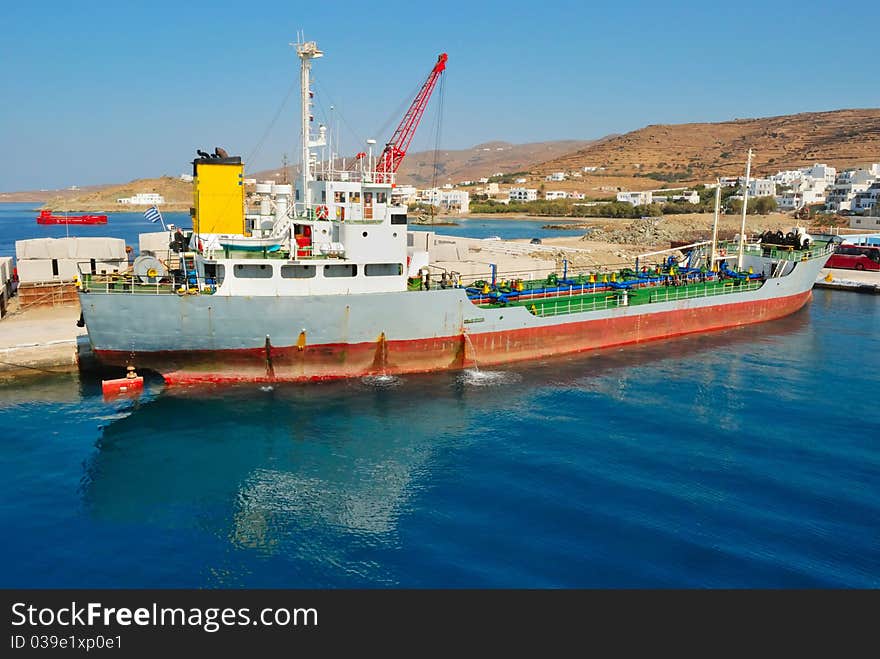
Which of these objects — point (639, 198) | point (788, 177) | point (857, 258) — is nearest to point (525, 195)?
point (639, 198)

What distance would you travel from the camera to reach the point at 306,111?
24.4 meters

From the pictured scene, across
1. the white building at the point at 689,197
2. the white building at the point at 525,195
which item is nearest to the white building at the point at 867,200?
the white building at the point at 689,197

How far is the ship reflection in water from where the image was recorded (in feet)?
44.8

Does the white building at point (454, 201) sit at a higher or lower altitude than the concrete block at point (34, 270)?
higher

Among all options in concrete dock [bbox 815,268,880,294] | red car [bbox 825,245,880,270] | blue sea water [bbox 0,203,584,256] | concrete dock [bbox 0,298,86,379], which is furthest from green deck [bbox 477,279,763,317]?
blue sea water [bbox 0,203,584,256]

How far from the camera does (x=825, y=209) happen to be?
117188 mm

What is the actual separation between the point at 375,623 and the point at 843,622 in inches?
320

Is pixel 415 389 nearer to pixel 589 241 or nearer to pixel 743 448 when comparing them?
pixel 743 448

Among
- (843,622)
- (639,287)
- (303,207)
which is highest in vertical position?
(303,207)

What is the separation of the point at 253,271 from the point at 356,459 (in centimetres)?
843

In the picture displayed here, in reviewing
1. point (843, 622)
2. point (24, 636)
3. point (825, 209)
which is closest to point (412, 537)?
point (24, 636)

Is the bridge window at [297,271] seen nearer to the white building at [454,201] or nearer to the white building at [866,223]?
the white building at [866,223]

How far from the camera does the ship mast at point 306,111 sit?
2391 cm

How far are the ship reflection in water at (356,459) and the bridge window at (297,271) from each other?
3941 mm
